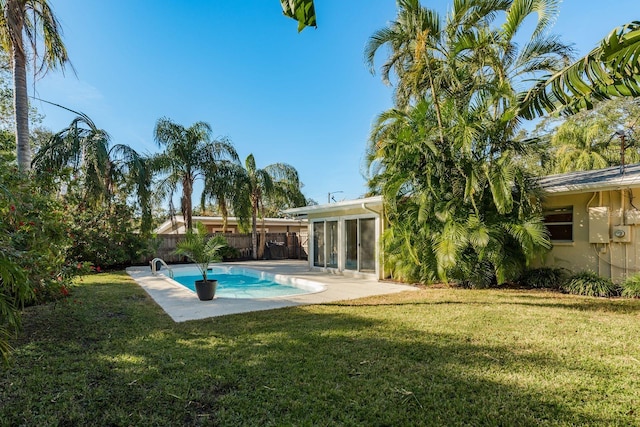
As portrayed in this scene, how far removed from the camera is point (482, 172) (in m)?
8.70

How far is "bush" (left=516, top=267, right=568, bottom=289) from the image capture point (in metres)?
9.42

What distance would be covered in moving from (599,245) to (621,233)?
0.63 m

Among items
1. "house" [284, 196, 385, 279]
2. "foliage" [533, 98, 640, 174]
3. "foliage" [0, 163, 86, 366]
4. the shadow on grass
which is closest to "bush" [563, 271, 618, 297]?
the shadow on grass

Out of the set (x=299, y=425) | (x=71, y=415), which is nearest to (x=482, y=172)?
(x=299, y=425)

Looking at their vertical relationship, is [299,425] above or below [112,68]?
below

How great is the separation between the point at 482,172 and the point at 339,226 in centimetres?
599

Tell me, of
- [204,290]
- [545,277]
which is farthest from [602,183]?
[204,290]

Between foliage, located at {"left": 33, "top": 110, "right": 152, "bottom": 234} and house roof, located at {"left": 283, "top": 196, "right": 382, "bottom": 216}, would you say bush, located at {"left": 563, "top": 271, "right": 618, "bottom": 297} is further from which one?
foliage, located at {"left": 33, "top": 110, "right": 152, "bottom": 234}

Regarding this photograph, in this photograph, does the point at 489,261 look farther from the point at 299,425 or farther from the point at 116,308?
the point at 116,308

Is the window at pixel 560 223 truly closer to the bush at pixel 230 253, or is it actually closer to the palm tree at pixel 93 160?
the palm tree at pixel 93 160

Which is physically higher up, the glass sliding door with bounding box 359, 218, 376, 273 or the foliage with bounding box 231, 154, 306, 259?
the foliage with bounding box 231, 154, 306, 259

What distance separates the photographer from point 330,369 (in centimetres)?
392

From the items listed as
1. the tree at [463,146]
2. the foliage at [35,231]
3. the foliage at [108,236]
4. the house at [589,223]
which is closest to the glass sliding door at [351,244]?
the house at [589,223]

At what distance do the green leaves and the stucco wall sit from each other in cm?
1031
